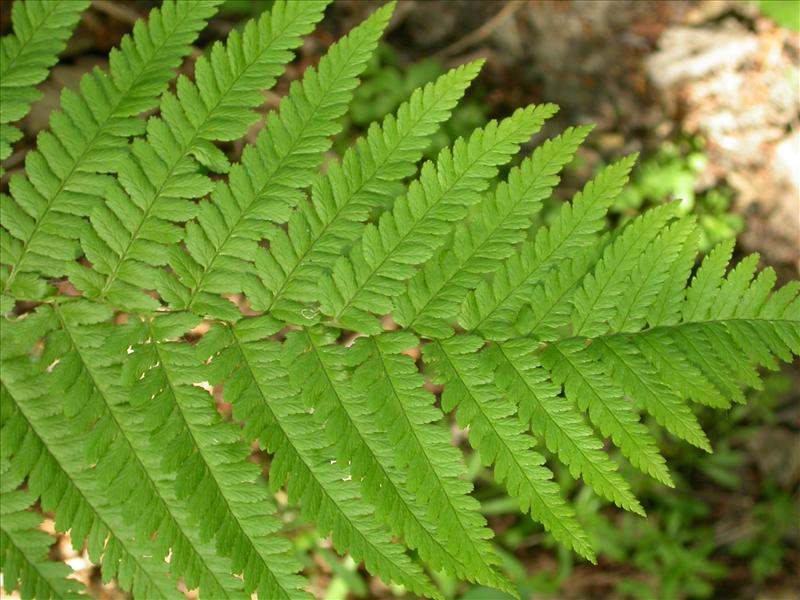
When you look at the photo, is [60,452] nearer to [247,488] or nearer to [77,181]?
[247,488]

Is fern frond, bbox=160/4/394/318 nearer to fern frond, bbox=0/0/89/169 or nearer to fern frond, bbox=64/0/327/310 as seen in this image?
fern frond, bbox=64/0/327/310

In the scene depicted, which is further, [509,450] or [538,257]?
[538,257]

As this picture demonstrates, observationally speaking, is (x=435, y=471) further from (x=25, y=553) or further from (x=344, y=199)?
(x=25, y=553)

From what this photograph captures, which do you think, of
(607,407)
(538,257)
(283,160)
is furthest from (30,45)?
(607,407)

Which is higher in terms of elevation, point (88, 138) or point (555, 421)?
point (88, 138)

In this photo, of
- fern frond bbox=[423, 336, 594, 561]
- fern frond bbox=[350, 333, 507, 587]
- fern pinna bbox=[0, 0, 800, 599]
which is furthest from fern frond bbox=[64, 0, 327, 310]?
fern frond bbox=[423, 336, 594, 561]

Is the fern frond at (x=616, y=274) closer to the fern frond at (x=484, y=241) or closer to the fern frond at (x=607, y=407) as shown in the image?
the fern frond at (x=607, y=407)

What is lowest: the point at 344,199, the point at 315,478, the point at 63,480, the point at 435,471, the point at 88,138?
the point at 63,480

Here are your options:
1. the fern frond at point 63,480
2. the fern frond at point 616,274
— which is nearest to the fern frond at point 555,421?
the fern frond at point 616,274
